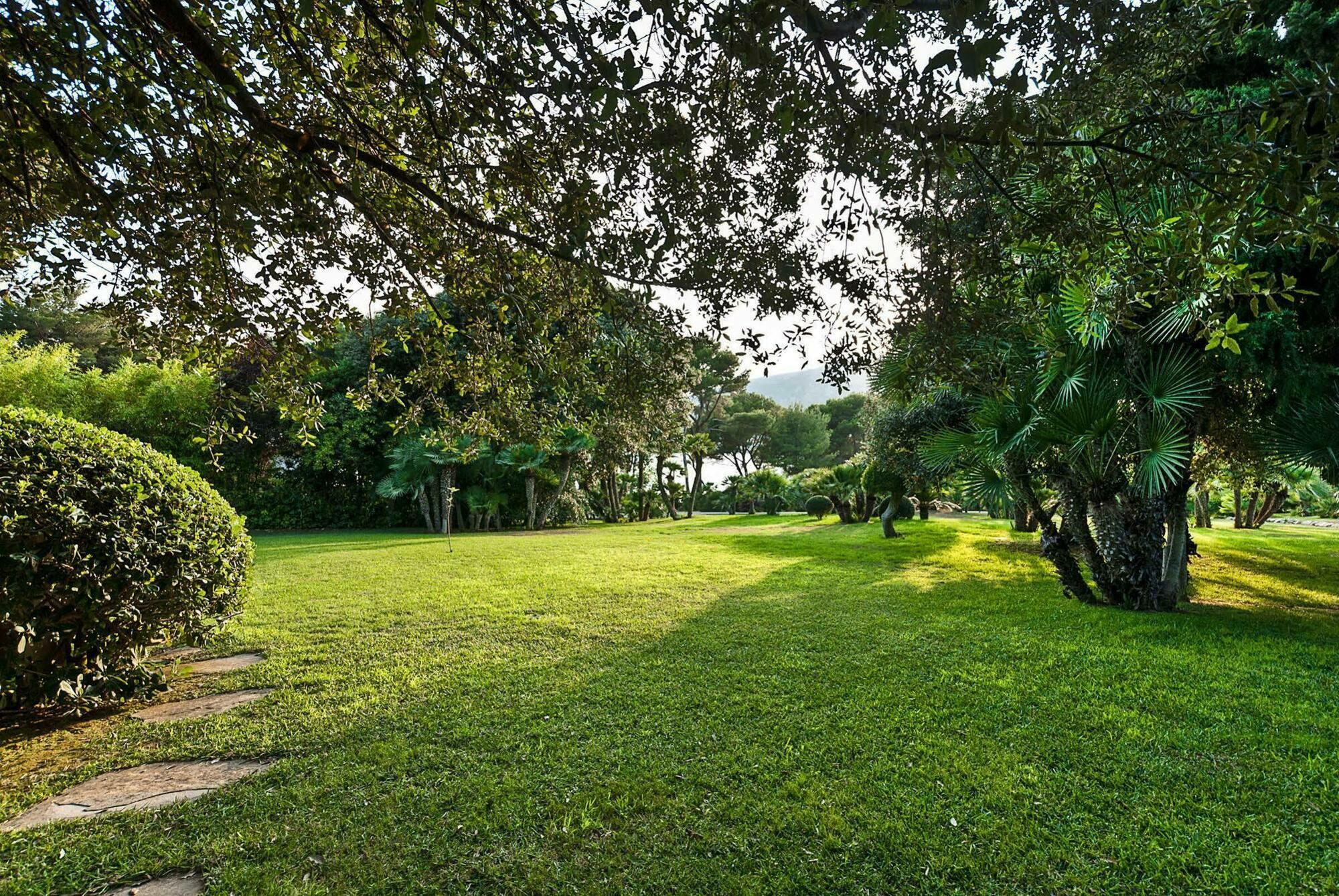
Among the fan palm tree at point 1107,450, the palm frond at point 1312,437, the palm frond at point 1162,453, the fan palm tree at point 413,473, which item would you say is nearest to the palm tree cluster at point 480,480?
the fan palm tree at point 413,473

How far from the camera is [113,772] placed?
3002 mm

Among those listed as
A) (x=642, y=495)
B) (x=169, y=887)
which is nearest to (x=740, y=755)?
(x=169, y=887)

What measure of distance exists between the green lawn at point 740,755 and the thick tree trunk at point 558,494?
12.6 meters

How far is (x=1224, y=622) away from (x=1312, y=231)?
21.4 ft

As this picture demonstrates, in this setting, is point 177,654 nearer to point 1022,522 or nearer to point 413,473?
point 413,473

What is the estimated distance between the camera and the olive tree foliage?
5.90 ft

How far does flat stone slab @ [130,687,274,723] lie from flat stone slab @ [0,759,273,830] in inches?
27.4

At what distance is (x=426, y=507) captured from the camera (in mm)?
19047

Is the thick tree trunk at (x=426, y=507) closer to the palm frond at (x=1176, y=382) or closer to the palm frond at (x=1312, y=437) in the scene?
the palm frond at (x=1176, y=382)

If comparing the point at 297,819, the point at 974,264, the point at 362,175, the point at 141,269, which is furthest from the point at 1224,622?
the point at 141,269

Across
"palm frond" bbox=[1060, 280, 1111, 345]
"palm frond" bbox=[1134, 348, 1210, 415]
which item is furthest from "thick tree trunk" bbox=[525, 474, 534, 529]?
"palm frond" bbox=[1134, 348, 1210, 415]

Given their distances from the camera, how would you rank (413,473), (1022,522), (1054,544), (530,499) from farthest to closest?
(530,499)
(413,473)
(1022,522)
(1054,544)

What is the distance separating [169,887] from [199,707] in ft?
7.21

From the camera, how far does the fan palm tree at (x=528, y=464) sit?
1809cm
